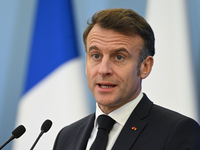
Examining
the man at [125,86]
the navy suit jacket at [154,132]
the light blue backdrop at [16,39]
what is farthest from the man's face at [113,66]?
the light blue backdrop at [16,39]

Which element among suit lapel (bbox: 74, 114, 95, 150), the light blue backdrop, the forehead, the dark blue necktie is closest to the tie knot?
the dark blue necktie

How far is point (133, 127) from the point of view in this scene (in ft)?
5.51

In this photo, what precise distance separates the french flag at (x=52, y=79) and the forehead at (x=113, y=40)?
1056mm

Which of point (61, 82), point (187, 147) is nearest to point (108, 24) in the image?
point (187, 147)

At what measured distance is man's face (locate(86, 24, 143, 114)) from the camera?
168 cm

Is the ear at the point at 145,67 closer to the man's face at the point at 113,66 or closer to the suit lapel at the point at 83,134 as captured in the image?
the man's face at the point at 113,66

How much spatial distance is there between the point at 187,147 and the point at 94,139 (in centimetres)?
56

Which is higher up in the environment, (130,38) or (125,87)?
(130,38)

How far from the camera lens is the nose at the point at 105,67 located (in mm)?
1654

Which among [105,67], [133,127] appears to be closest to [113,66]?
[105,67]

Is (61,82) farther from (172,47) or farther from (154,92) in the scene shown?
(172,47)

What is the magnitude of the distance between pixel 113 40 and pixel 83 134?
0.60 meters

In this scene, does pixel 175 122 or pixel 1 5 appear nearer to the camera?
pixel 175 122

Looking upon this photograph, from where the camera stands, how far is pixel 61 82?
2.85 meters
